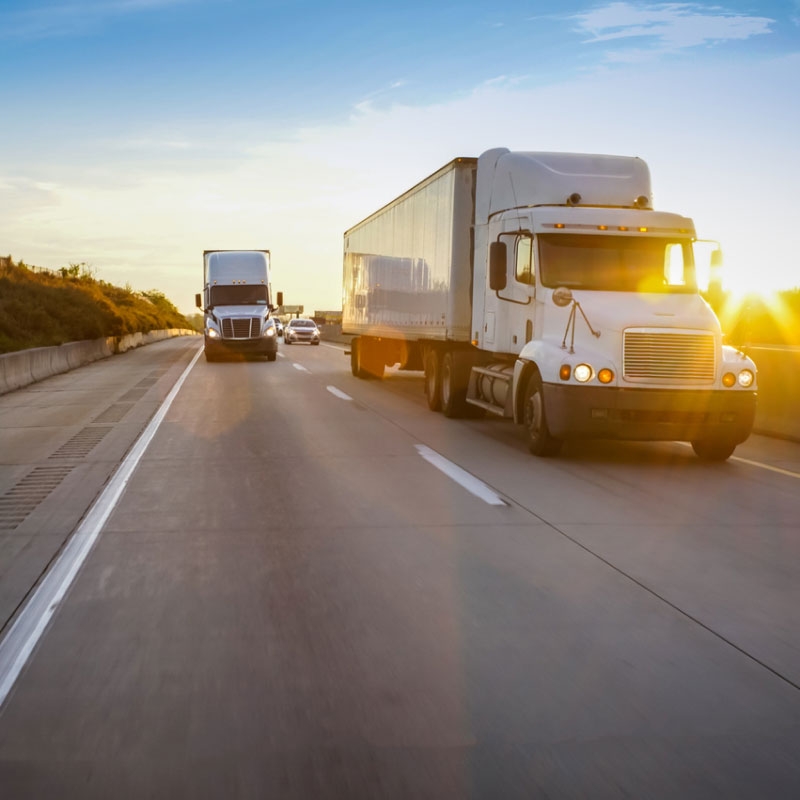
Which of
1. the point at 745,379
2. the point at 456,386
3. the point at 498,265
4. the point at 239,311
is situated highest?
the point at 498,265

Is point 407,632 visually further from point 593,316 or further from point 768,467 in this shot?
point 768,467

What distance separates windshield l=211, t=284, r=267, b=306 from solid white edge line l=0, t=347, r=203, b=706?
23.4 m

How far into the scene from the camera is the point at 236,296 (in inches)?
1310

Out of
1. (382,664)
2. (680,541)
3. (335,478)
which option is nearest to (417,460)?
(335,478)

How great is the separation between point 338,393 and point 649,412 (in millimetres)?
10087

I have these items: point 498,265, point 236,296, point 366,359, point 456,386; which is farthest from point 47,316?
point 498,265

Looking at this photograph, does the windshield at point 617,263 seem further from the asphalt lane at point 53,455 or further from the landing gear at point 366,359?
the landing gear at point 366,359

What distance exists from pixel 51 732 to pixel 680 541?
477cm

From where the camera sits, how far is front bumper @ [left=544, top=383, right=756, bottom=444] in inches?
421

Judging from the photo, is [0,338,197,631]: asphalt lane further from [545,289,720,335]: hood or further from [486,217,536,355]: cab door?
[545,289,720,335]: hood

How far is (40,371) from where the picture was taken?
25.3m

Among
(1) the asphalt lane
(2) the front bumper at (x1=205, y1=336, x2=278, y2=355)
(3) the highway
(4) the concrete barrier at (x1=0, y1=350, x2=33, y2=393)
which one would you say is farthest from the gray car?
(3) the highway

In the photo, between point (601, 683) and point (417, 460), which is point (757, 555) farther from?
point (417, 460)

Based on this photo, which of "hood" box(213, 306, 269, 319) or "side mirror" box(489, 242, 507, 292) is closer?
"side mirror" box(489, 242, 507, 292)
